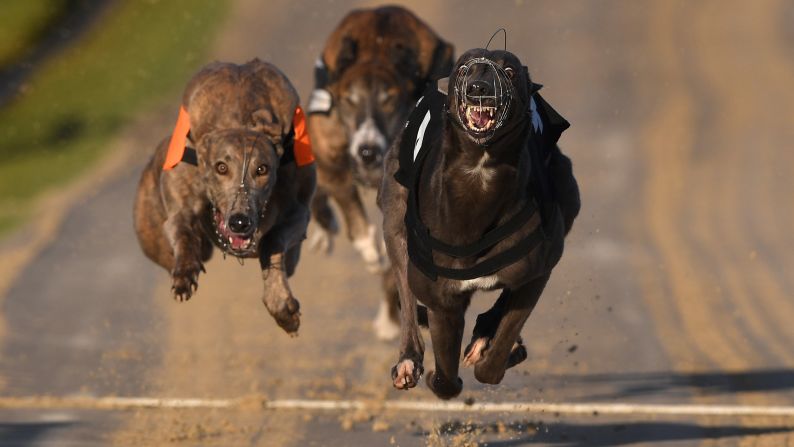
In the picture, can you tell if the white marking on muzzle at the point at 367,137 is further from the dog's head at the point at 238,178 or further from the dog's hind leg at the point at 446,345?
the dog's hind leg at the point at 446,345

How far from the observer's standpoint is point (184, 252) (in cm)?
695

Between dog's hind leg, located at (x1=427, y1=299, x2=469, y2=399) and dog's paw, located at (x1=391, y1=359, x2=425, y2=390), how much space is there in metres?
0.12

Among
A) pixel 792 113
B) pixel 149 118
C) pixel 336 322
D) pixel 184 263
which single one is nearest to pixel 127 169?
pixel 149 118

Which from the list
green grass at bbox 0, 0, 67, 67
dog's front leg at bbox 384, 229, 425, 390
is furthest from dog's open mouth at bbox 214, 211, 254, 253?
green grass at bbox 0, 0, 67, 67

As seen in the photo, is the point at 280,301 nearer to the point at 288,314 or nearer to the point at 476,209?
the point at 288,314

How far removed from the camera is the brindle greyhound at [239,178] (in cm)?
688

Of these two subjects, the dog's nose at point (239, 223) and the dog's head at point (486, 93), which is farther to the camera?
the dog's nose at point (239, 223)

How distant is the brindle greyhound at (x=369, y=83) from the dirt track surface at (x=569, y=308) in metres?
1.33

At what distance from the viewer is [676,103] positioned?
764 inches

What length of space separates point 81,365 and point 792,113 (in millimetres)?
11169

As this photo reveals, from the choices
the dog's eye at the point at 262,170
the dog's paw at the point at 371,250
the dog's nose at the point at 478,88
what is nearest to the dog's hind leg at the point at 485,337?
the dog's eye at the point at 262,170

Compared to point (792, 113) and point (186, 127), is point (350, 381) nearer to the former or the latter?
point (186, 127)

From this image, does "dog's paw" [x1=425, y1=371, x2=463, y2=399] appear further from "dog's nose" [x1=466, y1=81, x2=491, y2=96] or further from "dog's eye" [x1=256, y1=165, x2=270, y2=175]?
"dog's nose" [x1=466, y1=81, x2=491, y2=96]

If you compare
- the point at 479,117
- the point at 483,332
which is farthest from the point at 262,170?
the point at 479,117
